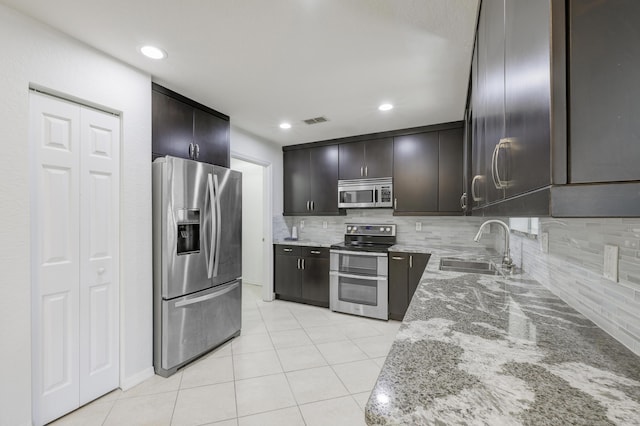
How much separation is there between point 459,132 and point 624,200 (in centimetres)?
341

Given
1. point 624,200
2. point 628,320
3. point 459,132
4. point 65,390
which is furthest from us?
point 459,132

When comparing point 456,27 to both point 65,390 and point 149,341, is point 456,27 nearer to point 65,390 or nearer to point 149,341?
point 149,341

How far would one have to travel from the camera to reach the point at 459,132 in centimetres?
342

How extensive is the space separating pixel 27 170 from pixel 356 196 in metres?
3.21

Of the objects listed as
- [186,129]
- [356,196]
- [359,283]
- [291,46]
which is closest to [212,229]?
[186,129]

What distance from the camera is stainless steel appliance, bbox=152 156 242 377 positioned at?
2262 mm

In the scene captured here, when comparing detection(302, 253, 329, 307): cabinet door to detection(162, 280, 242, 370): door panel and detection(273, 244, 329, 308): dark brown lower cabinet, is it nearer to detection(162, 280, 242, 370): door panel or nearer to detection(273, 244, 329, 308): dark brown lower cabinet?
detection(273, 244, 329, 308): dark brown lower cabinet

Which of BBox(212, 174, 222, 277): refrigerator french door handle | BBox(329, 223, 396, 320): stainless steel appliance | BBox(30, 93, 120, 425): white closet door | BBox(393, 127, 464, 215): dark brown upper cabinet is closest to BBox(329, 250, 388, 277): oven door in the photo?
BBox(329, 223, 396, 320): stainless steel appliance

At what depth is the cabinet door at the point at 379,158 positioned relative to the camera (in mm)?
3811

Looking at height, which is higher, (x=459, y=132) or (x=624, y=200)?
(x=459, y=132)

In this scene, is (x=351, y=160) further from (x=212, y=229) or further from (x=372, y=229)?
(x=212, y=229)

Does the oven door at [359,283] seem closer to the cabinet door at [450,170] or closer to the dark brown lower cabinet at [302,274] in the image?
the dark brown lower cabinet at [302,274]

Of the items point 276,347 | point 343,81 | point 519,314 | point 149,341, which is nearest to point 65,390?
point 149,341

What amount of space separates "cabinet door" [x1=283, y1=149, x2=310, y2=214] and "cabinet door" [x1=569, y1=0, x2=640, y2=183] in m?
3.99
